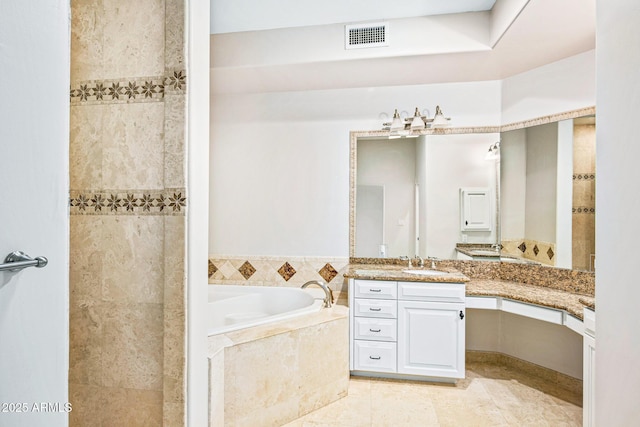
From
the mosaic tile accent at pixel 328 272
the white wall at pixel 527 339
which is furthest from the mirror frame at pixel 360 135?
the white wall at pixel 527 339

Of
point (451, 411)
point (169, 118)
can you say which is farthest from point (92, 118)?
point (451, 411)

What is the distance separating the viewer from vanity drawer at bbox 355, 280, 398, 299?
2.52m

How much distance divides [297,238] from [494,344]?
202 cm

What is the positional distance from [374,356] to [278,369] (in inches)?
34.7

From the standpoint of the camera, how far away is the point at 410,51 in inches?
97.9

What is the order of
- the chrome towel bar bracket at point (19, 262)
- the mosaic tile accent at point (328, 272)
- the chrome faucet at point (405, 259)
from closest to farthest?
the chrome towel bar bracket at point (19, 262) → the chrome faucet at point (405, 259) → the mosaic tile accent at point (328, 272)

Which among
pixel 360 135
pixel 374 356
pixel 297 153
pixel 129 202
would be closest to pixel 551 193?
pixel 360 135

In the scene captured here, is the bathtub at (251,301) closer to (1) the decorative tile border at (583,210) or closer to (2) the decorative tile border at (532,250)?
(2) the decorative tile border at (532,250)

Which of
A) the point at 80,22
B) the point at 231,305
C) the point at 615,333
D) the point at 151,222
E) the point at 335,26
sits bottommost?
the point at 231,305

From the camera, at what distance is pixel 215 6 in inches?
94.2

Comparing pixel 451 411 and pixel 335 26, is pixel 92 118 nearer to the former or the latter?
pixel 335 26

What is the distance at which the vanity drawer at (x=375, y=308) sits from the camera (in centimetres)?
251


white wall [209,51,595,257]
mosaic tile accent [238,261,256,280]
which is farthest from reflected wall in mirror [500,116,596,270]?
mosaic tile accent [238,261,256,280]

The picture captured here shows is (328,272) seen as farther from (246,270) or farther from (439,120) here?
(439,120)
